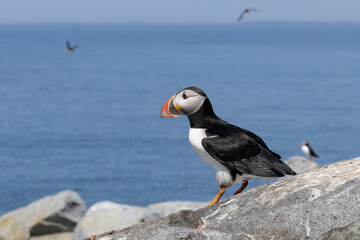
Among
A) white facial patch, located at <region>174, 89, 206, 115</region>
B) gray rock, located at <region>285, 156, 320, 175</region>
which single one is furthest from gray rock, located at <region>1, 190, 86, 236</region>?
white facial patch, located at <region>174, 89, 206, 115</region>

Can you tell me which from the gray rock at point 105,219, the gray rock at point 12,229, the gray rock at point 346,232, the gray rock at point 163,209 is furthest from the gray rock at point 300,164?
the gray rock at point 346,232

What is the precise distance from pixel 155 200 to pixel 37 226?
1102 inches

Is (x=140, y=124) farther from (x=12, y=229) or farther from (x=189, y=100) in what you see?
(x=189, y=100)

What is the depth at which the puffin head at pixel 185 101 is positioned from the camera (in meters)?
6.48

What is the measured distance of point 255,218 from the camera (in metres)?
5.13

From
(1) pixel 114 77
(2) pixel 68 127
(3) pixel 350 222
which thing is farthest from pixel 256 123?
(3) pixel 350 222

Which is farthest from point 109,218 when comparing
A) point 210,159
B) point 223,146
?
point 223,146

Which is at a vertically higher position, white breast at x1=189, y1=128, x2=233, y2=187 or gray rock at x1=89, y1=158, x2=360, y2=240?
white breast at x1=189, y1=128, x2=233, y2=187

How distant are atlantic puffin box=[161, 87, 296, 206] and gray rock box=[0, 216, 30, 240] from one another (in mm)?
16241

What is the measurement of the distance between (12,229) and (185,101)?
57.3 feet

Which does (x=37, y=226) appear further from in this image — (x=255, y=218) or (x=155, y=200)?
(x=155, y=200)

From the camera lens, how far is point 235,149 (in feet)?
21.1

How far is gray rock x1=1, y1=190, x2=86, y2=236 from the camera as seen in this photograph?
22.0m

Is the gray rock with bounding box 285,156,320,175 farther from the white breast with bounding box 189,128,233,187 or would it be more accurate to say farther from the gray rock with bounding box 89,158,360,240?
the gray rock with bounding box 89,158,360,240
